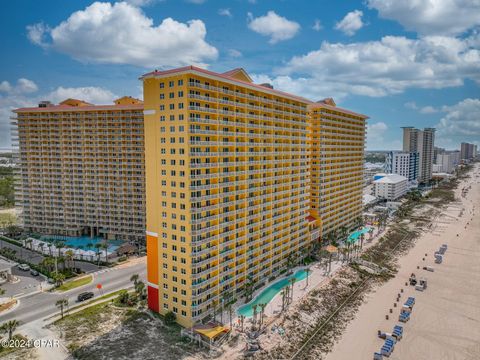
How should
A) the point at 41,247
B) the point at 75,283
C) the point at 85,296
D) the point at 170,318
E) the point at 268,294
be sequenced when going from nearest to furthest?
the point at 170,318
the point at 85,296
the point at 268,294
the point at 75,283
the point at 41,247

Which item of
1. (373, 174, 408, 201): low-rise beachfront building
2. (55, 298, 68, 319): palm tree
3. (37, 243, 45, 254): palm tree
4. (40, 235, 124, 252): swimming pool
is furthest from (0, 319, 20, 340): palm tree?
(373, 174, 408, 201): low-rise beachfront building

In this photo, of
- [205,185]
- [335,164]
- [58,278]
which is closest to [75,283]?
[58,278]

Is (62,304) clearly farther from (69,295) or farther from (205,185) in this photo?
(205,185)

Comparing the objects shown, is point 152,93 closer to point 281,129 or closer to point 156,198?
point 156,198

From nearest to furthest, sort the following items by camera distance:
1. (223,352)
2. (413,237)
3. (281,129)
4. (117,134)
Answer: (223,352)
(281,129)
(117,134)
(413,237)

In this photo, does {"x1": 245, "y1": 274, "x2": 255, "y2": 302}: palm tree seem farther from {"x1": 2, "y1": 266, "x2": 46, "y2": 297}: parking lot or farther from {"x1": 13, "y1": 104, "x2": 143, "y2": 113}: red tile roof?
{"x1": 13, "y1": 104, "x2": 143, "y2": 113}: red tile roof

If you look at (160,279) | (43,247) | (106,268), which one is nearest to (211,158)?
(160,279)

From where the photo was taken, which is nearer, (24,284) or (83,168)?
(24,284)
